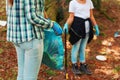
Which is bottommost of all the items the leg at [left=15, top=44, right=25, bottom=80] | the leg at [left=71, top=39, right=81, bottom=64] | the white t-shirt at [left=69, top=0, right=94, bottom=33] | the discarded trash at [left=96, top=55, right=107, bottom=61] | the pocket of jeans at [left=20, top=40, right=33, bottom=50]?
the discarded trash at [left=96, top=55, right=107, bottom=61]

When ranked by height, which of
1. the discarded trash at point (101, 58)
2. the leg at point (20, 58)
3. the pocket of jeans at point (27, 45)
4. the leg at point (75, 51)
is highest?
the pocket of jeans at point (27, 45)

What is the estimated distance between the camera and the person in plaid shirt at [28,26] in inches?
134

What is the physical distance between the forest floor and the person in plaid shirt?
179 cm

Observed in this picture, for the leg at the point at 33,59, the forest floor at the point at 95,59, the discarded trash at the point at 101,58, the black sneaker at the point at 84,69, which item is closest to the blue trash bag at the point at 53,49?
the leg at the point at 33,59

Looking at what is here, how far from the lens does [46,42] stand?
4.40 meters

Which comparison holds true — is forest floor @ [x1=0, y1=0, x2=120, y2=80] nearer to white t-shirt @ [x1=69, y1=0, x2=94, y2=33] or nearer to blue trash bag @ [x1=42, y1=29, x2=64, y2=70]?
blue trash bag @ [x1=42, y1=29, x2=64, y2=70]

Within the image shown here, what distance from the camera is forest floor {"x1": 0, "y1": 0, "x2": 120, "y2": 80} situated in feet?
17.8

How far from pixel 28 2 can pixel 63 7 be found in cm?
414

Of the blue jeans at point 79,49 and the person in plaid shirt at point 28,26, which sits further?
the blue jeans at point 79,49

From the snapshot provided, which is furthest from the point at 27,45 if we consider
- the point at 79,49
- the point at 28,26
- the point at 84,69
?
the point at 84,69

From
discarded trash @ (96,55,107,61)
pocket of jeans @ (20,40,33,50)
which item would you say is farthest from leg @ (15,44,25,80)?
discarded trash @ (96,55,107,61)

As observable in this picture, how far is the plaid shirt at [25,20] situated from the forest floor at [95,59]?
6.54 ft

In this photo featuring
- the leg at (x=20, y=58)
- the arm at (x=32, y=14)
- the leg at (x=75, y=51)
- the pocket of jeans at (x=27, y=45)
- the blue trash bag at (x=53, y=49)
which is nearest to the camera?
the arm at (x=32, y=14)

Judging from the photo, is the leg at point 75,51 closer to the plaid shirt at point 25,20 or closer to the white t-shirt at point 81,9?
the white t-shirt at point 81,9
